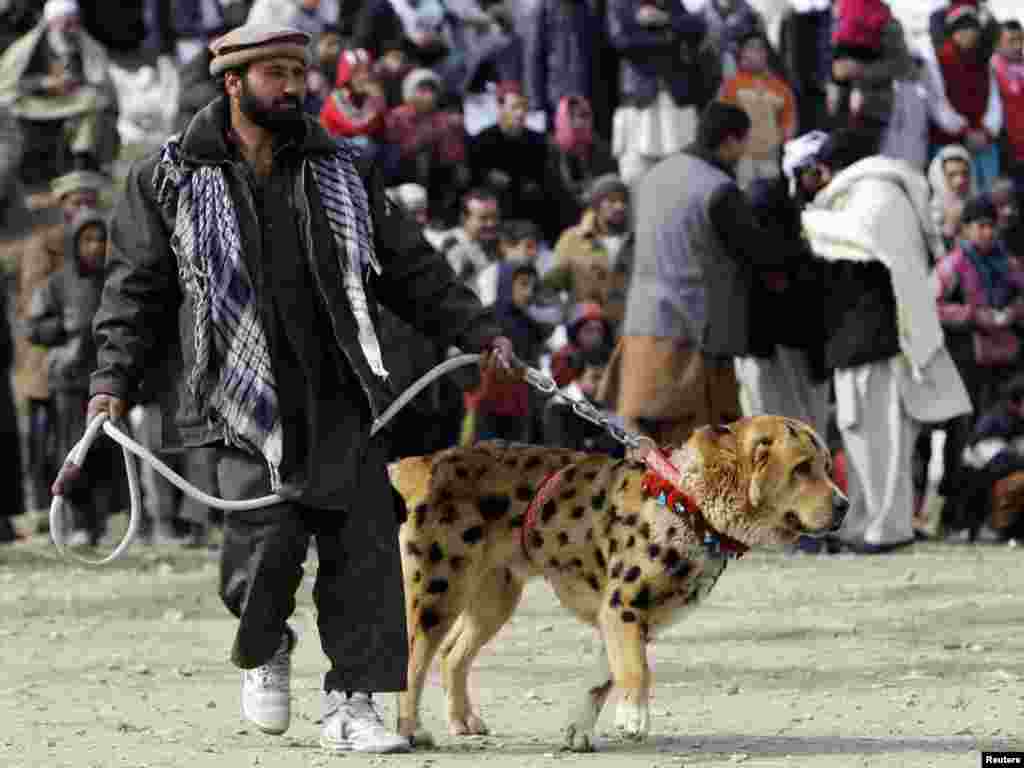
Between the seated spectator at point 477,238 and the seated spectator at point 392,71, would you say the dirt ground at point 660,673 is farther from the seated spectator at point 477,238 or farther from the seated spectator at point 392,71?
the seated spectator at point 392,71

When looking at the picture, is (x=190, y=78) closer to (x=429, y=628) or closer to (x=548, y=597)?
(x=548, y=597)

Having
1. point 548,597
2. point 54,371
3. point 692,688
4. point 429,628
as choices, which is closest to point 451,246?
point 54,371

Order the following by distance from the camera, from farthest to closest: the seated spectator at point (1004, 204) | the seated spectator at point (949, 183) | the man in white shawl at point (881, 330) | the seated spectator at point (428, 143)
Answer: the seated spectator at point (428, 143)
the seated spectator at point (949, 183)
the seated spectator at point (1004, 204)
the man in white shawl at point (881, 330)

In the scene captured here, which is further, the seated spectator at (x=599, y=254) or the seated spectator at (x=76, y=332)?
the seated spectator at (x=599, y=254)

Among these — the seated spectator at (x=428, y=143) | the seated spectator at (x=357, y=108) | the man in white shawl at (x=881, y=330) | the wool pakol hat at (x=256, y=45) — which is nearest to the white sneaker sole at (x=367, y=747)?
the wool pakol hat at (x=256, y=45)

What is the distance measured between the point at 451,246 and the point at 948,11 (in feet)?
16.4

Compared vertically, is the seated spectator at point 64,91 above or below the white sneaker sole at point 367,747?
above

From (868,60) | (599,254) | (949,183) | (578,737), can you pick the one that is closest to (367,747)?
(578,737)

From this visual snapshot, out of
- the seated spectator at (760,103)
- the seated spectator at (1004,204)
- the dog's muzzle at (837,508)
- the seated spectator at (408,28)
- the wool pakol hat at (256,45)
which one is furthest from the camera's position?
the seated spectator at (408,28)

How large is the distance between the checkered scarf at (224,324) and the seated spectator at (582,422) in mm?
8042

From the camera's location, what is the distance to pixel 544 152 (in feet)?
63.0

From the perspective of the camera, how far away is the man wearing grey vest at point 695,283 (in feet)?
47.2

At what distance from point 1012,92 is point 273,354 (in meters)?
12.8

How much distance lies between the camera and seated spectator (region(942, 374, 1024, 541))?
15.7 meters
